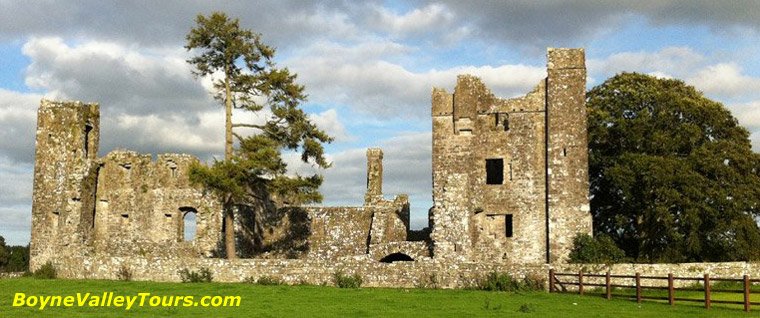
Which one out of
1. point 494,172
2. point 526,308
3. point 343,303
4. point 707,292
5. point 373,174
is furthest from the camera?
point 373,174

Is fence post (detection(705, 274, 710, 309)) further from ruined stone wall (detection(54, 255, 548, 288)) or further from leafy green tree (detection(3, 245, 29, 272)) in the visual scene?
leafy green tree (detection(3, 245, 29, 272))

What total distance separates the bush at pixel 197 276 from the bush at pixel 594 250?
46.6ft

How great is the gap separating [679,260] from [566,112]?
298 inches

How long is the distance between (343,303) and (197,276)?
8907 mm

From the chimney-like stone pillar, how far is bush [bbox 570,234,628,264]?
37.9 ft

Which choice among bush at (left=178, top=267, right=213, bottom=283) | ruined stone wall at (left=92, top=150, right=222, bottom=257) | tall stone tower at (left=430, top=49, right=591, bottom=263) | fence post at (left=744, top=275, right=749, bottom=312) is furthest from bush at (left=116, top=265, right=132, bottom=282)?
Result: fence post at (left=744, top=275, right=749, bottom=312)

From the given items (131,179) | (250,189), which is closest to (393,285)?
(250,189)

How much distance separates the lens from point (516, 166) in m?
34.7

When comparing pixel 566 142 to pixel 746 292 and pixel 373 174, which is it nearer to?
pixel 373 174

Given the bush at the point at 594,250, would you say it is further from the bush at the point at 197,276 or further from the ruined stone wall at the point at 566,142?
the bush at the point at 197,276

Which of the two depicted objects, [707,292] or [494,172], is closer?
[707,292]

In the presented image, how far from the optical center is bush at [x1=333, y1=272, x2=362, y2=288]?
90.4 ft

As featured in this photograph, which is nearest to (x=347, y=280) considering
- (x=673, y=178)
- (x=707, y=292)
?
(x=707, y=292)

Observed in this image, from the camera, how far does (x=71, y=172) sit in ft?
119
